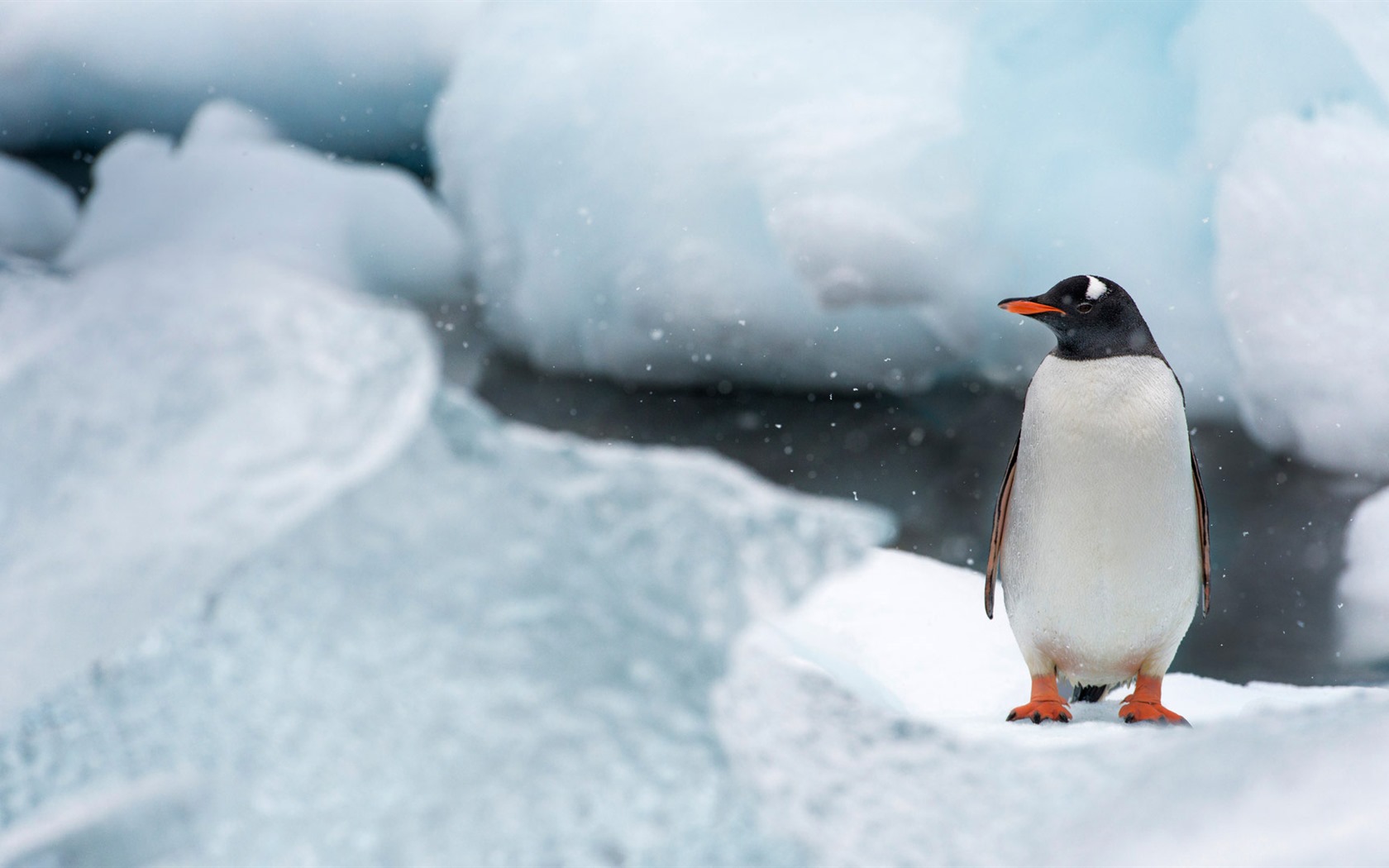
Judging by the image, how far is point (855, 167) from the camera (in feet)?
4.80

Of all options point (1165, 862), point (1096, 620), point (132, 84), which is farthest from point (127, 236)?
point (1165, 862)

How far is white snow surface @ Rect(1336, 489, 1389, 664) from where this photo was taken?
4.16 feet

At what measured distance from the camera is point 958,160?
4.69ft

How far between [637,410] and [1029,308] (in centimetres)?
116

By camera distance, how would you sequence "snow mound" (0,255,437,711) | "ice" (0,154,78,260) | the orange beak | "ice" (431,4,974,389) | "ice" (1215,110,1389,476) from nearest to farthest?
the orange beak → "ice" (1215,110,1389,476) → "ice" (431,4,974,389) → "ice" (0,154,78,260) → "snow mound" (0,255,437,711)

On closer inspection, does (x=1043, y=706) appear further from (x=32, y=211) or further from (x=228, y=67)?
(x=32, y=211)

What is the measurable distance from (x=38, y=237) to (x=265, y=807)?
123 centimetres

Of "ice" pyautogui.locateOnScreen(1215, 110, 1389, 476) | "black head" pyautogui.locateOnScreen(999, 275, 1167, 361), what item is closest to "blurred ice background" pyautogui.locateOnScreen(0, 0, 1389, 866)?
"ice" pyautogui.locateOnScreen(1215, 110, 1389, 476)

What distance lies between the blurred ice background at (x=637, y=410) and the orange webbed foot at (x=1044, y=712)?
0.07 ft

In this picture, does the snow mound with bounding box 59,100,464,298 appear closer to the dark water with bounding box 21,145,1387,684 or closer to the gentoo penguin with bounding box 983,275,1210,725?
the dark water with bounding box 21,145,1387,684

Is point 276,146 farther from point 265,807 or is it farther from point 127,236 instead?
point 265,807

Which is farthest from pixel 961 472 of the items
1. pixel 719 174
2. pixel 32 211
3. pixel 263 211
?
pixel 32 211

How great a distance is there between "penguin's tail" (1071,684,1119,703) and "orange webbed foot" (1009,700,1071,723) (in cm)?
11

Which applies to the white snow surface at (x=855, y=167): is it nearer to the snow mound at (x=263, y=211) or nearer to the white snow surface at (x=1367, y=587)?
the snow mound at (x=263, y=211)
